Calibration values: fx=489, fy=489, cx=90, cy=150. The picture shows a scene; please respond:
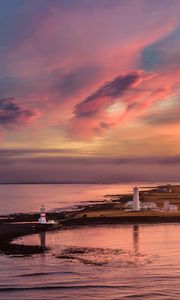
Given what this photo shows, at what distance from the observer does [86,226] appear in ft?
194

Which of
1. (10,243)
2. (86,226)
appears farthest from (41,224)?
(10,243)

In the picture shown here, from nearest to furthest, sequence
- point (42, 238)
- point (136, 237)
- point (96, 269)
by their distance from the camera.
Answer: point (96, 269)
point (42, 238)
point (136, 237)

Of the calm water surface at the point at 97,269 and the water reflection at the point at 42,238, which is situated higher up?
the water reflection at the point at 42,238

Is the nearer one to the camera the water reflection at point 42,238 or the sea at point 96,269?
the sea at point 96,269

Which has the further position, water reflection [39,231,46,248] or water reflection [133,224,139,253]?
water reflection [39,231,46,248]

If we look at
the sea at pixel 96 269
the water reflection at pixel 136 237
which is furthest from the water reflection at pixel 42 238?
the water reflection at pixel 136 237

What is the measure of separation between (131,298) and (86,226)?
3445 cm

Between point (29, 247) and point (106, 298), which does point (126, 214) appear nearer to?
point (29, 247)

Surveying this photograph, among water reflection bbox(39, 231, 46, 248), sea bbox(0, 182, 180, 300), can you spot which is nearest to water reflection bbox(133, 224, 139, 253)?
sea bbox(0, 182, 180, 300)

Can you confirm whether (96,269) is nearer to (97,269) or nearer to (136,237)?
(97,269)

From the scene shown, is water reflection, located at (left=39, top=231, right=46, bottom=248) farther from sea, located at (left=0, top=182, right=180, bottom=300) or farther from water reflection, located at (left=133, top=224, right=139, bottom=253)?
water reflection, located at (left=133, top=224, right=139, bottom=253)

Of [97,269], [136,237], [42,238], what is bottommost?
[97,269]

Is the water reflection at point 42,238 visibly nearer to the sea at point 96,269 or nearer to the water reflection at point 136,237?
the sea at point 96,269

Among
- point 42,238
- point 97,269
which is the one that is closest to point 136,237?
point 42,238
